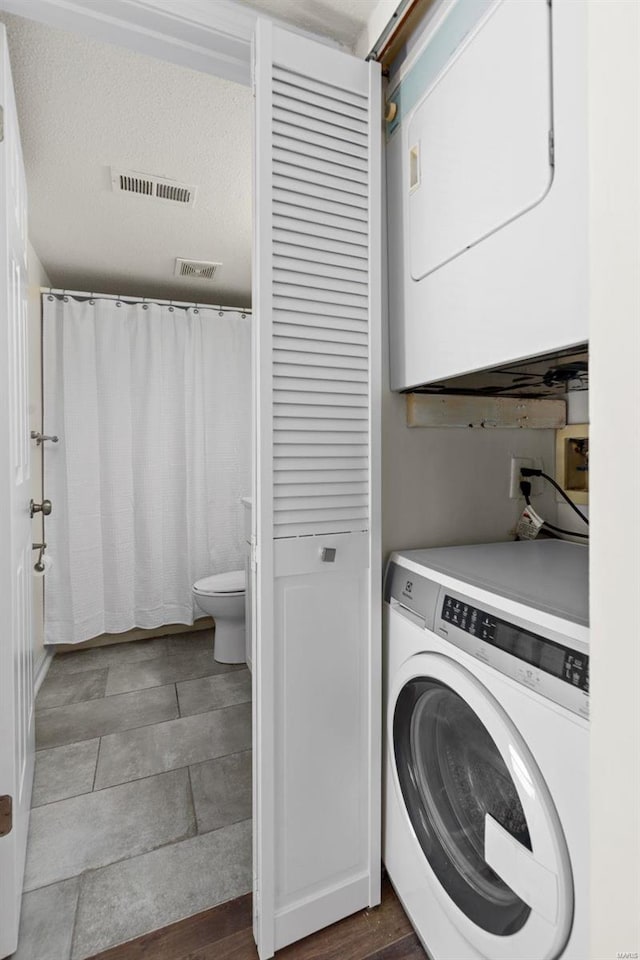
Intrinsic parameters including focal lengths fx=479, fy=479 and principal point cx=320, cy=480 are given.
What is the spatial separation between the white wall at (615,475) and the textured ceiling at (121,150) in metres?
1.51

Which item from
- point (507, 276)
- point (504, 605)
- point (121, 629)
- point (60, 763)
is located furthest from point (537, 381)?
point (121, 629)

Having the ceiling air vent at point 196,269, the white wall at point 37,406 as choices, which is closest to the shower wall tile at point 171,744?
the white wall at point 37,406

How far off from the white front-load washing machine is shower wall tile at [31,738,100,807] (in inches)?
46.0

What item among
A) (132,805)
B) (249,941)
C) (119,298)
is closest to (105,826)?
(132,805)

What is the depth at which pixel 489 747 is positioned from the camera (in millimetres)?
950

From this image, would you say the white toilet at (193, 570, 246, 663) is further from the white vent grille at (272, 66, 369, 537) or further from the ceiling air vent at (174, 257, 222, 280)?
the ceiling air vent at (174, 257, 222, 280)

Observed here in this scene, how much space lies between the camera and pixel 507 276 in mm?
900

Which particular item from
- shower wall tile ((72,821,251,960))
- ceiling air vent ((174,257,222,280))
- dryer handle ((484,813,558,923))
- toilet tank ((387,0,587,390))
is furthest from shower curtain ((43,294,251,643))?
dryer handle ((484,813,558,923))

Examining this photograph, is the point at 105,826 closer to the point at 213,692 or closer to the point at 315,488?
the point at 213,692

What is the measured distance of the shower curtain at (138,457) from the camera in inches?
113

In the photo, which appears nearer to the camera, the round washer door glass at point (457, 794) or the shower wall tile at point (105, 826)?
the round washer door glass at point (457, 794)

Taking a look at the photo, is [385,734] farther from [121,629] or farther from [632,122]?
[121,629]

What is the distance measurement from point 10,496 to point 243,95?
144cm

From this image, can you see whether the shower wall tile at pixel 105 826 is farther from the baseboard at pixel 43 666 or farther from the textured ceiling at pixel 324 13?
the textured ceiling at pixel 324 13
